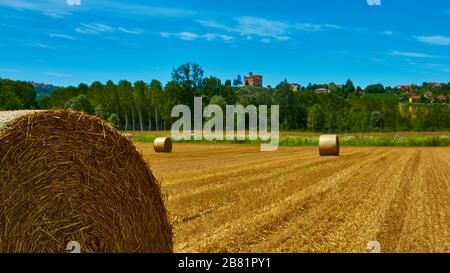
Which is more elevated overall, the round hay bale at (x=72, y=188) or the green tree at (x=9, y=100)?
the green tree at (x=9, y=100)

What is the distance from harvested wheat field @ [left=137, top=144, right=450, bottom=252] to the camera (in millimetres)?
7613

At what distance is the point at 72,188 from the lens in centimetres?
556

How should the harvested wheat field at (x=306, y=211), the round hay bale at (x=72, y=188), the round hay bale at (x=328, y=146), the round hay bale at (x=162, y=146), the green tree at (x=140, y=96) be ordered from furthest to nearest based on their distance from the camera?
the green tree at (x=140, y=96) < the round hay bale at (x=162, y=146) < the round hay bale at (x=328, y=146) < the harvested wheat field at (x=306, y=211) < the round hay bale at (x=72, y=188)

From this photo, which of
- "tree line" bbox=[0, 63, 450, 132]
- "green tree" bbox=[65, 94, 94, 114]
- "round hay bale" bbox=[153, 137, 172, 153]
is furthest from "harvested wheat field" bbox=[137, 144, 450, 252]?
"green tree" bbox=[65, 94, 94, 114]

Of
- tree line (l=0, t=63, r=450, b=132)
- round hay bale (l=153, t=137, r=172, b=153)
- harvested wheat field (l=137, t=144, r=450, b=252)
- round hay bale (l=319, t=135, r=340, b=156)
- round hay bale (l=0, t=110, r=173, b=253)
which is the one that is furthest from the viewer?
tree line (l=0, t=63, r=450, b=132)

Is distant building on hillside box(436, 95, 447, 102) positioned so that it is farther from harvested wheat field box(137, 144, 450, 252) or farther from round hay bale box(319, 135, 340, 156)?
harvested wheat field box(137, 144, 450, 252)

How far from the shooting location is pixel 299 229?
8.41 meters

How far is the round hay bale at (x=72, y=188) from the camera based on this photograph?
204 inches

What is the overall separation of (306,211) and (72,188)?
5.42 metres

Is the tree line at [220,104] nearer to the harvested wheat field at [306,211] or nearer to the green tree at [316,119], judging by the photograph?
the green tree at [316,119]

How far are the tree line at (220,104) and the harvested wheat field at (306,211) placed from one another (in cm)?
Result: 4913

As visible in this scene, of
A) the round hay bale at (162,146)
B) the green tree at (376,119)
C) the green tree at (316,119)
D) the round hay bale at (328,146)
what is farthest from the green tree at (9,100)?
the green tree at (376,119)

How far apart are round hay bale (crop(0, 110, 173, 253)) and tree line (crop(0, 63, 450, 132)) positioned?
189 ft
